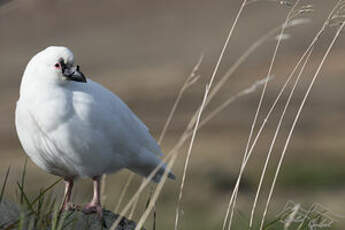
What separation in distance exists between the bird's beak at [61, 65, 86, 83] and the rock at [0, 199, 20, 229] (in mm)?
643

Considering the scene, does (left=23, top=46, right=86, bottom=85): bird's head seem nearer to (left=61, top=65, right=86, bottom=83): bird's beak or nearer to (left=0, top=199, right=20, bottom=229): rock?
(left=61, top=65, right=86, bottom=83): bird's beak

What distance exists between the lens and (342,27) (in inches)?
165

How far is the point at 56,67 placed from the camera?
4.47 metres

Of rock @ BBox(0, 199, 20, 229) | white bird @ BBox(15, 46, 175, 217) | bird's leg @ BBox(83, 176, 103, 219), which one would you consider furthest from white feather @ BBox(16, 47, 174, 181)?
rock @ BBox(0, 199, 20, 229)

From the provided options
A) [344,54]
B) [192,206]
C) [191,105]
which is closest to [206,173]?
[192,206]

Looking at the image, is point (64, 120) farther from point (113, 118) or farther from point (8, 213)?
point (8, 213)

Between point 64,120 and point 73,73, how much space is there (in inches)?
8.8

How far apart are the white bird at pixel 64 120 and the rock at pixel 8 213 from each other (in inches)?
10.3

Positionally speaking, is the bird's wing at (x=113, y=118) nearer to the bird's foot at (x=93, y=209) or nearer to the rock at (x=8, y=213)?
the bird's foot at (x=93, y=209)

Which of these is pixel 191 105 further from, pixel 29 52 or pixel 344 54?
pixel 29 52

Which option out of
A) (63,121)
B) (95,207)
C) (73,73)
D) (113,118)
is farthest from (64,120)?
(95,207)

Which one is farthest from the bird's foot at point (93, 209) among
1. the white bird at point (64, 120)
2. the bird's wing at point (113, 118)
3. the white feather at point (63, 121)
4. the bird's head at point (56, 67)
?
the bird's head at point (56, 67)

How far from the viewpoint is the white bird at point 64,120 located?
4430 millimetres

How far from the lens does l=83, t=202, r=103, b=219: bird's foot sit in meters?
4.61
